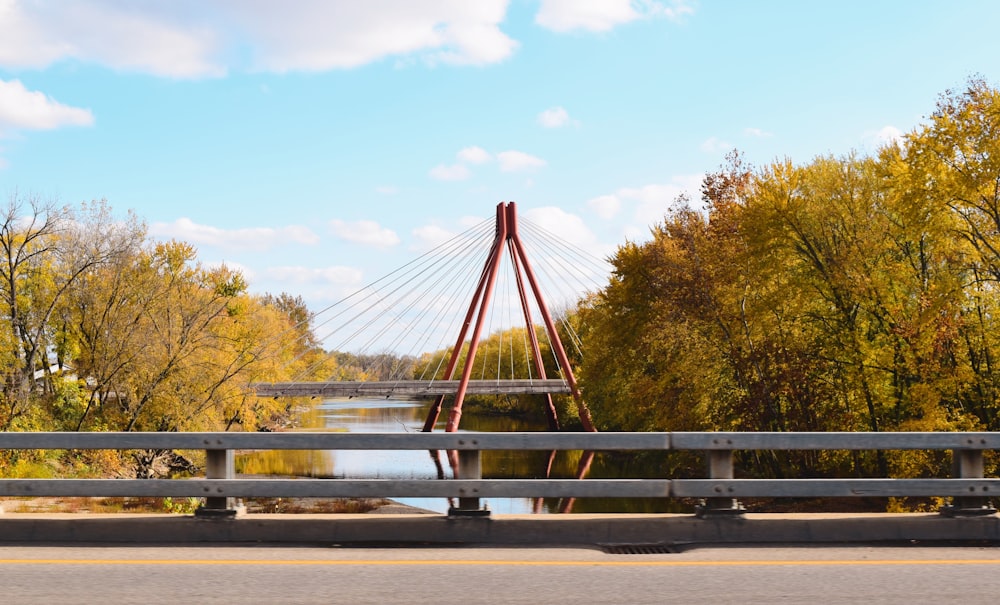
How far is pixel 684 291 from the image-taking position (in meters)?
36.4

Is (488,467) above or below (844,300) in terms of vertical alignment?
below

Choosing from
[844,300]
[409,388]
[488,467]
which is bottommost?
[488,467]

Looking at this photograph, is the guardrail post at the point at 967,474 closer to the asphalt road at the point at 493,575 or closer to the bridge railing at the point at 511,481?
the bridge railing at the point at 511,481

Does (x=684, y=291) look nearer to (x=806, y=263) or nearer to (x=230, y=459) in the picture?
(x=806, y=263)

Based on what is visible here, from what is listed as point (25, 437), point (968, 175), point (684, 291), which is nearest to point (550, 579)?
point (25, 437)

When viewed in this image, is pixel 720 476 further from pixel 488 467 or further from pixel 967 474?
pixel 488 467

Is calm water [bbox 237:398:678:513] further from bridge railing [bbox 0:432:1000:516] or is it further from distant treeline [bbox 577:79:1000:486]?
bridge railing [bbox 0:432:1000:516]

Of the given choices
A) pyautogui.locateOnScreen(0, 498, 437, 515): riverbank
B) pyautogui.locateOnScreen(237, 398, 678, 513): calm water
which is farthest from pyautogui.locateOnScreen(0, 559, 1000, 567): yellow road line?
pyautogui.locateOnScreen(237, 398, 678, 513): calm water

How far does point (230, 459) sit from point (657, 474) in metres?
37.4

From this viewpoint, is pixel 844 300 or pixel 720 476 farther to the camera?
pixel 844 300

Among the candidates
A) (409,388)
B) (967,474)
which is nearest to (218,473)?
(967,474)

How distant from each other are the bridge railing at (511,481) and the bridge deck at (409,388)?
1816 inches

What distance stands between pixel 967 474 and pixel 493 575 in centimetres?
414

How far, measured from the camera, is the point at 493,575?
598 cm
